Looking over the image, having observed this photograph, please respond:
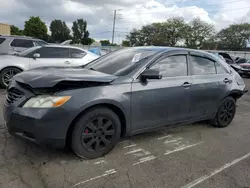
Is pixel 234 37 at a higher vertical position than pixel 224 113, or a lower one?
higher

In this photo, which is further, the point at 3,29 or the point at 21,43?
the point at 3,29

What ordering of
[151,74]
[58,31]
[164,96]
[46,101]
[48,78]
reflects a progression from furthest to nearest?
[58,31]
[164,96]
[151,74]
[48,78]
[46,101]

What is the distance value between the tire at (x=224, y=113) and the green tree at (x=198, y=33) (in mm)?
60492

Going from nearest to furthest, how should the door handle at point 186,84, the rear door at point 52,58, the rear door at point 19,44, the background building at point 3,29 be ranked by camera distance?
1. the door handle at point 186,84
2. the rear door at point 52,58
3. the rear door at point 19,44
4. the background building at point 3,29

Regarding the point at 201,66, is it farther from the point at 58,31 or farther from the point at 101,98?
the point at 58,31

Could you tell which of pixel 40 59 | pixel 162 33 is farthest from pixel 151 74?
pixel 162 33

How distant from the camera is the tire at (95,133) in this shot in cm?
281

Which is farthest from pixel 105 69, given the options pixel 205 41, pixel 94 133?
pixel 205 41

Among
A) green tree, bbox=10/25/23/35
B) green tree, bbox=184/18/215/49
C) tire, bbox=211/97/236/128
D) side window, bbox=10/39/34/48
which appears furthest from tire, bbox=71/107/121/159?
green tree, bbox=10/25/23/35

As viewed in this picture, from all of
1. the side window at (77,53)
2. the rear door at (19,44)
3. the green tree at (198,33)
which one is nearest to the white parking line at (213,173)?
the side window at (77,53)

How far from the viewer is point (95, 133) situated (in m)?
2.96

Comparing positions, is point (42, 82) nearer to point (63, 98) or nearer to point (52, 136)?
point (63, 98)

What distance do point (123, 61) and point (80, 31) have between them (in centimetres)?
7631

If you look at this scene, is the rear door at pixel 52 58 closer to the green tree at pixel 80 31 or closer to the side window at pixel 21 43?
the side window at pixel 21 43
